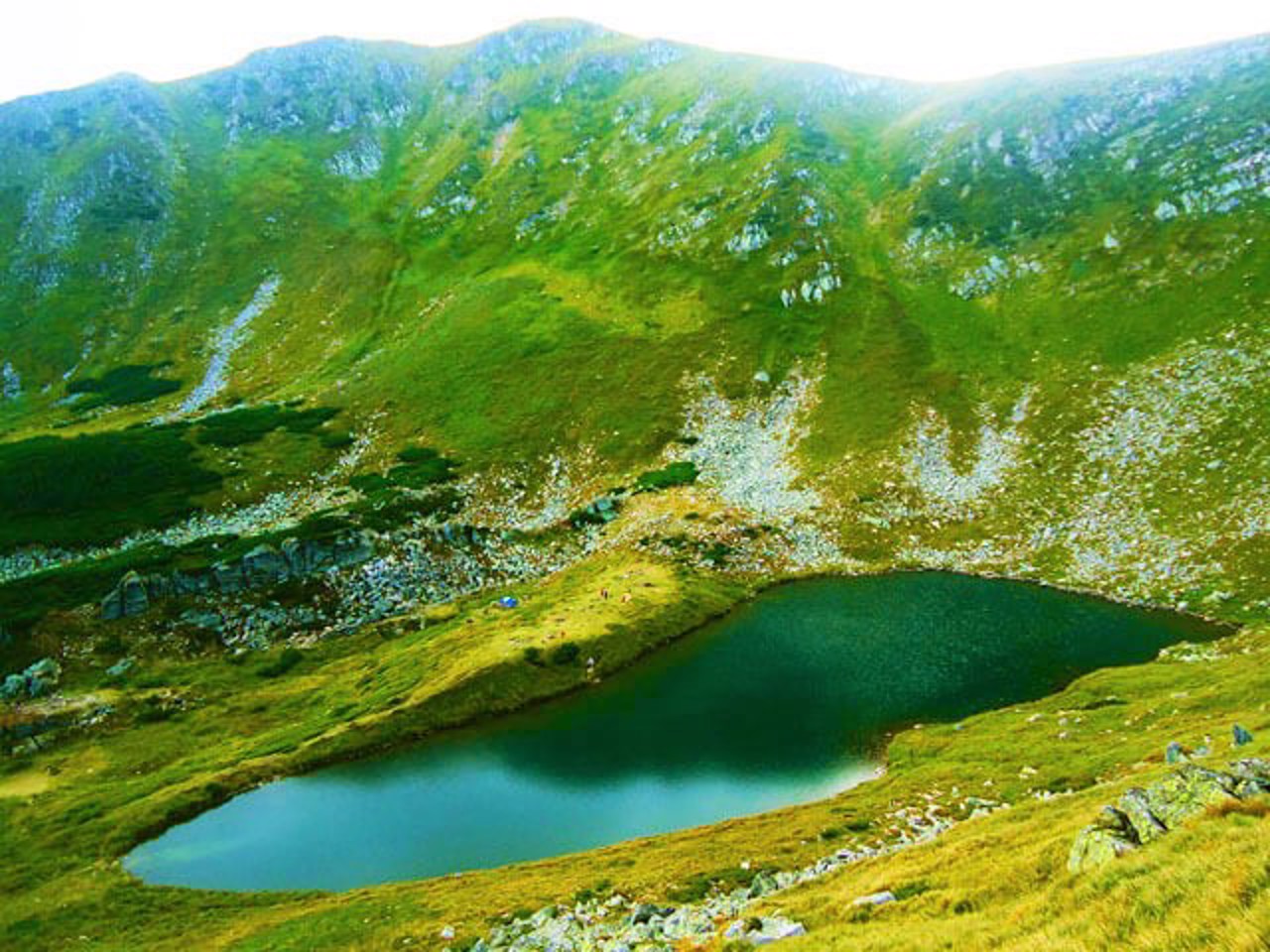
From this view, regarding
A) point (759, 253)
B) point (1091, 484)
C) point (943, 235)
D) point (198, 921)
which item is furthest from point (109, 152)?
point (1091, 484)

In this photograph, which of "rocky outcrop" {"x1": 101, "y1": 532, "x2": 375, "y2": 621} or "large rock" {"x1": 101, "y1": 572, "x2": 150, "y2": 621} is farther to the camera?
"rocky outcrop" {"x1": 101, "y1": 532, "x2": 375, "y2": 621}

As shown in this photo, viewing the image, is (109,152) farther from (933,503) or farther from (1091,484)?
(1091,484)

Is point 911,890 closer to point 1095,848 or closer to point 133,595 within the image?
point 1095,848

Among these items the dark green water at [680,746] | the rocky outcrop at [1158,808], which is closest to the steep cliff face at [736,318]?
the dark green water at [680,746]

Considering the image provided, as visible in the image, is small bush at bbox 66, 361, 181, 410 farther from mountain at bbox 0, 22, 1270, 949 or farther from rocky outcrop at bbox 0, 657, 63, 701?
rocky outcrop at bbox 0, 657, 63, 701

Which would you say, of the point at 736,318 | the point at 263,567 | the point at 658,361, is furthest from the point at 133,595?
the point at 736,318

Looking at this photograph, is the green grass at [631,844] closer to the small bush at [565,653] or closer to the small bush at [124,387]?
the small bush at [565,653]

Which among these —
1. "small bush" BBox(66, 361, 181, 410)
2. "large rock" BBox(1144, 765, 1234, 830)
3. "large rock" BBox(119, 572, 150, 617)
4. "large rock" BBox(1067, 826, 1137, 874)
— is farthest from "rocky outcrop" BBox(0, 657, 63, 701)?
"small bush" BBox(66, 361, 181, 410)
